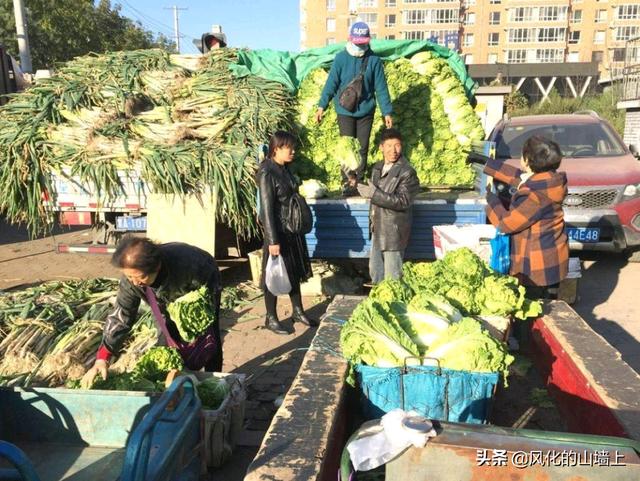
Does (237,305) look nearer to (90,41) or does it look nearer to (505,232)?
(505,232)

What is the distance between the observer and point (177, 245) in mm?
3408

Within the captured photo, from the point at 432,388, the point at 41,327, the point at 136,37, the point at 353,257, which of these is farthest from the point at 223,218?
the point at 136,37

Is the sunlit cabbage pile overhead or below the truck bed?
overhead

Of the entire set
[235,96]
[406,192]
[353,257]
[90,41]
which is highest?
[90,41]

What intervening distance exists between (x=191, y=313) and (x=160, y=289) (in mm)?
245

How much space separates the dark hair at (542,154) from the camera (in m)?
3.67

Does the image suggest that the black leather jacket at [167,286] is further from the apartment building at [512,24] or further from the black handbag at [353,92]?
the apartment building at [512,24]

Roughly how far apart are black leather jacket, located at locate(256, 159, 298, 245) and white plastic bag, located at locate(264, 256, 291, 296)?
0.61 ft

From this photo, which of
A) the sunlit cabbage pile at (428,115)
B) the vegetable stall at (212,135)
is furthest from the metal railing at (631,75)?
the vegetable stall at (212,135)

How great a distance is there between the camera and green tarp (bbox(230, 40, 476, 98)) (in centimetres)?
690

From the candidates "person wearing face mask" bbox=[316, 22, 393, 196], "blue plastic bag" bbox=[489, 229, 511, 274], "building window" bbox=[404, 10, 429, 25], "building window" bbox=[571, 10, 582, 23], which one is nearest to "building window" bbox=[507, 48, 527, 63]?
"building window" bbox=[571, 10, 582, 23]

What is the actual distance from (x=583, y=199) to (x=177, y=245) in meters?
5.44

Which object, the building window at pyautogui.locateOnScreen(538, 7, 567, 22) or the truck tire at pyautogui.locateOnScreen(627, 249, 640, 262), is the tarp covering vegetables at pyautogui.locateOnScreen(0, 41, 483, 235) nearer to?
the truck tire at pyautogui.locateOnScreen(627, 249, 640, 262)

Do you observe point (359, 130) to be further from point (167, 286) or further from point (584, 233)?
point (167, 286)
